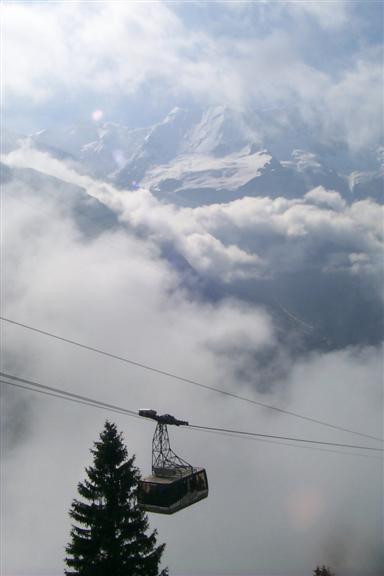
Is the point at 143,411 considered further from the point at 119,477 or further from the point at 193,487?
the point at 193,487

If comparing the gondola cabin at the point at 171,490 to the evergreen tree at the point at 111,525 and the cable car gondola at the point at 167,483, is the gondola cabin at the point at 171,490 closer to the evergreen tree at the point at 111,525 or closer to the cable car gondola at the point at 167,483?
the cable car gondola at the point at 167,483

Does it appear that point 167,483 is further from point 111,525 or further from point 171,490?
point 111,525

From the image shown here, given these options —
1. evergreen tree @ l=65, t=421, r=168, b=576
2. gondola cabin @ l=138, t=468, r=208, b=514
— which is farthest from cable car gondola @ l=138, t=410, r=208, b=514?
evergreen tree @ l=65, t=421, r=168, b=576

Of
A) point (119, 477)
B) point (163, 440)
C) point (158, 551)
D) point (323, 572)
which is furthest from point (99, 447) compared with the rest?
point (323, 572)

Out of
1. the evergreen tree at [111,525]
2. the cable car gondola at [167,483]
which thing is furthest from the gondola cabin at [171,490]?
the evergreen tree at [111,525]

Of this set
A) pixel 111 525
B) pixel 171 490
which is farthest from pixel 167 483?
pixel 111 525

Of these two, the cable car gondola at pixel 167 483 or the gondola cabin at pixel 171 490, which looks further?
the gondola cabin at pixel 171 490

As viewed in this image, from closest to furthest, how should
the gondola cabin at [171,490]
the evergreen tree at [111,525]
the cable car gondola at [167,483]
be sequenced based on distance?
the evergreen tree at [111,525]
the cable car gondola at [167,483]
the gondola cabin at [171,490]
